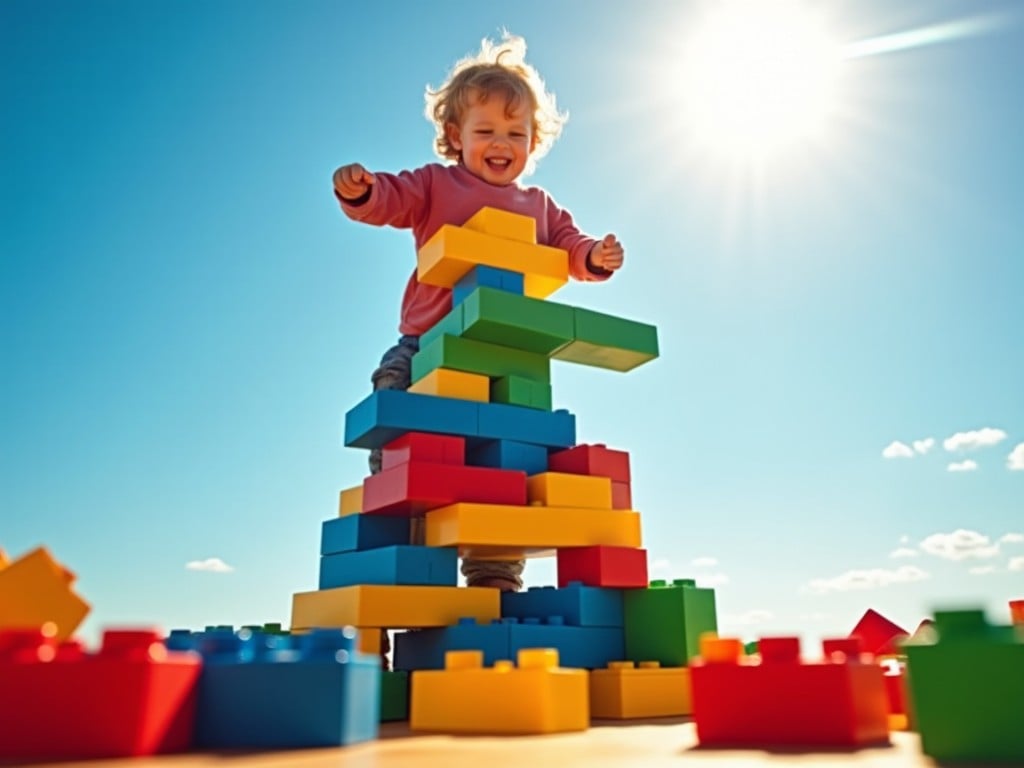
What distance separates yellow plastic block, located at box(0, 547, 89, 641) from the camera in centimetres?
365

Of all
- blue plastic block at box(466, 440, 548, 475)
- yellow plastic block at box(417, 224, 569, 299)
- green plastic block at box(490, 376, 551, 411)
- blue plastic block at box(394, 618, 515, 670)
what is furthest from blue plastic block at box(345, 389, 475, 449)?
blue plastic block at box(394, 618, 515, 670)

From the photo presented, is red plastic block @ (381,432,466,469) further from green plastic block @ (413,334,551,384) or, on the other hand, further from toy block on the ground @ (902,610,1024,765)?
toy block on the ground @ (902,610,1024,765)

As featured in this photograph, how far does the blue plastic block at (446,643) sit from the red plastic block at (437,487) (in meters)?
0.73

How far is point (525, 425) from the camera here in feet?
17.9

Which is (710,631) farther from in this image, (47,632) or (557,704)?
(47,632)

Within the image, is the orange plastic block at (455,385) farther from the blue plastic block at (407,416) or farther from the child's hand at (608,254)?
the child's hand at (608,254)

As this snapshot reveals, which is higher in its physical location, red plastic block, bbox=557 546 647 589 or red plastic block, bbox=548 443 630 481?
red plastic block, bbox=548 443 630 481

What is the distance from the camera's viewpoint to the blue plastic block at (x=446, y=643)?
4.39m

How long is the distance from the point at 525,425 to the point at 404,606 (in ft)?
4.76

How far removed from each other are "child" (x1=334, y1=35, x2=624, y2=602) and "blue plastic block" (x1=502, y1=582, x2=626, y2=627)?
504 mm

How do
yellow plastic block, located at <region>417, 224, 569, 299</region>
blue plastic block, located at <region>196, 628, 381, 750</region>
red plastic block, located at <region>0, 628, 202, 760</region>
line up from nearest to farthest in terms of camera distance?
1. red plastic block, located at <region>0, 628, 202, 760</region>
2. blue plastic block, located at <region>196, 628, 381, 750</region>
3. yellow plastic block, located at <region>417, 224, 569, 299</region>

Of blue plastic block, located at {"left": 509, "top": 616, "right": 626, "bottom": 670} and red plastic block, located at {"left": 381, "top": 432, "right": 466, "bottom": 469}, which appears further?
red plastic block, located at {"left": 381, "top": 432, "right": 466, "bottom": 469}

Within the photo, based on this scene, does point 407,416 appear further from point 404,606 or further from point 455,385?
point 404,606

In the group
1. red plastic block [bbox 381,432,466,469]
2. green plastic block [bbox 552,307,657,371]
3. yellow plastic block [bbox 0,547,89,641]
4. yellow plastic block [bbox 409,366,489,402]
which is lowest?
yellow plastic block [bbox 0,547,89,641]
